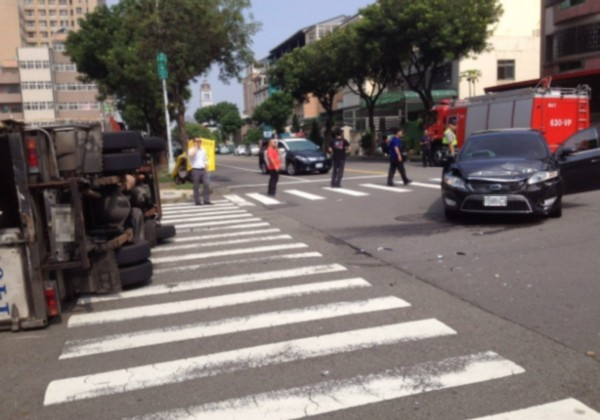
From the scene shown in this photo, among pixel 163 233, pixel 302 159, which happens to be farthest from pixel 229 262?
pixel 302 159

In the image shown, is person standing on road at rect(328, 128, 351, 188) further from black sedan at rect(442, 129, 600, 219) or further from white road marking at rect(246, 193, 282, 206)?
black sedan at rect(442, 129, 600, 219)

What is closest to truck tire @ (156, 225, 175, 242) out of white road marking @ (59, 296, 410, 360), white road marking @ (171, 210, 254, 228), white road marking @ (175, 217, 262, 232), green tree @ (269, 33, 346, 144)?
white road marking @ (175, 217, 262, 232)

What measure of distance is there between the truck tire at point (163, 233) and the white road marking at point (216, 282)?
9.28 feet

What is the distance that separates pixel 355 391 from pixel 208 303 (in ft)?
8.84

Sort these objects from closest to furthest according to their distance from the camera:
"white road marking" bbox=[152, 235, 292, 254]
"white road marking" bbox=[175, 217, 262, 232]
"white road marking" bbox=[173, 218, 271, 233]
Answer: "white road marking" bbox=[152, 235, 292, 254] → "white road marking" bbox=[173, 218, 271, 233] → "white road marking" bbox=[175, 217, 262, 232]

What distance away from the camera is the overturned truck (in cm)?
548

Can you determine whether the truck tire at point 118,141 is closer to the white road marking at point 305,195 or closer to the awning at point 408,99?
the white road marking at point 305,195

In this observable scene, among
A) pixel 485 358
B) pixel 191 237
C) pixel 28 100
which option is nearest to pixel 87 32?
pixel 191 237

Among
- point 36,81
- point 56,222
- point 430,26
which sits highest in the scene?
point 36,81

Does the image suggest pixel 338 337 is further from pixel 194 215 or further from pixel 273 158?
pixel 273 158

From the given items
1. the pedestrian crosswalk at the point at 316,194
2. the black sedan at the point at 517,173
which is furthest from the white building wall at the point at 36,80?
the black sedan at the point at 517,173

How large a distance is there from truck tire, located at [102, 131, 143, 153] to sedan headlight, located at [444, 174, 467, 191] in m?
5.47

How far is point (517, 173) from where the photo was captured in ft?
32.7

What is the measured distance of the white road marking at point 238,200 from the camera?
15.9 metres
